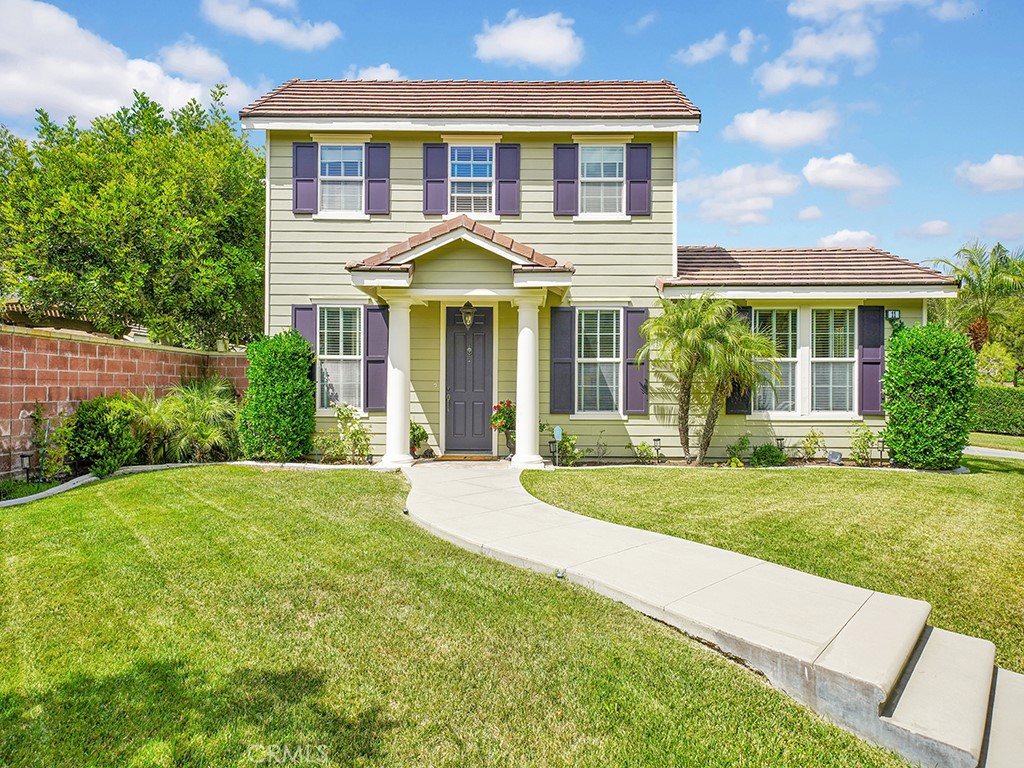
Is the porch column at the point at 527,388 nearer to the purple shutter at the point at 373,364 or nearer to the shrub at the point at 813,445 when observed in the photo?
the purple shutter at the point at 373,364

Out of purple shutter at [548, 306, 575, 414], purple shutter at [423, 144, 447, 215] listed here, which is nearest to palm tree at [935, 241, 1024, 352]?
purple shutter at [548, 306, 575, 414]

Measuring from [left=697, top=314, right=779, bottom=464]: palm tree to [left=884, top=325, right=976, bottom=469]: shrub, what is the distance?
78.2 inches

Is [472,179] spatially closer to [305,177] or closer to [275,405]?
[305,177]

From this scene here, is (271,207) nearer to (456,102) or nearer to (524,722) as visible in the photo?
(456,102)

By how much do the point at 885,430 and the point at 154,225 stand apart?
1575cm

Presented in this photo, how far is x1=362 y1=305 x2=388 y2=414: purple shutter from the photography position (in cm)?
1023

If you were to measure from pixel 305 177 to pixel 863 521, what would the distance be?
1014 cm

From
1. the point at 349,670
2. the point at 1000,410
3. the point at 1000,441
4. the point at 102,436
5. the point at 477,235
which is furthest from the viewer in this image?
the point at 1000,410

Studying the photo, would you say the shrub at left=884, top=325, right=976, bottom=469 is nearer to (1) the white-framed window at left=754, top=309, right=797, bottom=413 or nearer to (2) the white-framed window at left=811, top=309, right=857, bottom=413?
(2) the white-framed window at left=811, top=309, right=857, bottom=413

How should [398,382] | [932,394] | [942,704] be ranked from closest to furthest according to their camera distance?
[942,704]
[932,394]
[398,382]

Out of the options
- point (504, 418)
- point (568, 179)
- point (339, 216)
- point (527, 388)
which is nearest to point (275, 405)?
point (339, 216)

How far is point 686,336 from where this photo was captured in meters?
9.23

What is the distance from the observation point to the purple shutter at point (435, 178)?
34.1ft

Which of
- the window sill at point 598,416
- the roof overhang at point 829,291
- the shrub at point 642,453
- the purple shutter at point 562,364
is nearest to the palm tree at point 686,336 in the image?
the roof overhang at point 829,291
